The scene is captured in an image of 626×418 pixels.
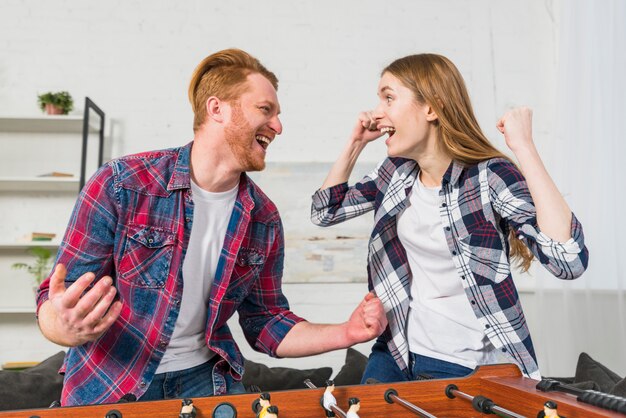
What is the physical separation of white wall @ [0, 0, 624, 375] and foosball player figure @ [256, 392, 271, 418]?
2581 mm

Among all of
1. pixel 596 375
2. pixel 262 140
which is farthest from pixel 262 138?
pixel 596 375

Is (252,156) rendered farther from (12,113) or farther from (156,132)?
(12,113)

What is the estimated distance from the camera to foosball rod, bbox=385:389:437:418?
1.12m

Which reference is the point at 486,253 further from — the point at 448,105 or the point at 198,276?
the point at 198,276

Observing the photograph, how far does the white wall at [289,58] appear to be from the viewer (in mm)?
3779

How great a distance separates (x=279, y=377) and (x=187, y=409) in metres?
1.75

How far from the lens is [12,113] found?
147 inches

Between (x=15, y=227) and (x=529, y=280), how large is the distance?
3.14m

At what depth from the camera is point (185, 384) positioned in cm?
172

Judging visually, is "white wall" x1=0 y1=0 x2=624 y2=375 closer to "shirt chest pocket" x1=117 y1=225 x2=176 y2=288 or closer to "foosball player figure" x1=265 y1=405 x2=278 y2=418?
"shirt chest pocket" x1=117 y1=225 x2=176 y2=288

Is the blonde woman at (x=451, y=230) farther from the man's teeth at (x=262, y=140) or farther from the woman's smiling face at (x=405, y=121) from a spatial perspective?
the man's teeth at (x=262, y=140)

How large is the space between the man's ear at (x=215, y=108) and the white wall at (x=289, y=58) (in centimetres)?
189

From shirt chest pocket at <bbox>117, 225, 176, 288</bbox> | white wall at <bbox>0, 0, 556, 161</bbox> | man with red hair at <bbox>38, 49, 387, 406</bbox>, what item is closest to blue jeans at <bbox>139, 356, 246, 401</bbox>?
man with red hair at <bbox>38, 49, 387, 406</bbox>

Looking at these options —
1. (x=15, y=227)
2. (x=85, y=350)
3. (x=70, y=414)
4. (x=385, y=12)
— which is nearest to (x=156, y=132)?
(x=15, y=227)
